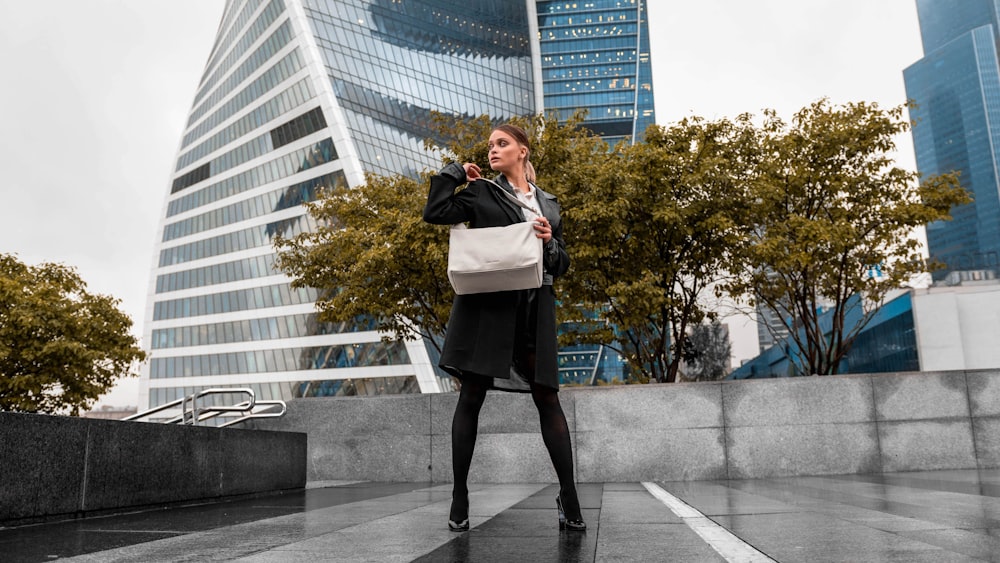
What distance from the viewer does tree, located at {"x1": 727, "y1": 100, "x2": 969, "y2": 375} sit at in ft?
38.7

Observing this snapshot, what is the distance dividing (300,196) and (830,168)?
195 feet

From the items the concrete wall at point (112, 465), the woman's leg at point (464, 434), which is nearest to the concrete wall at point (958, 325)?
the concrete wall at point (112, 465)

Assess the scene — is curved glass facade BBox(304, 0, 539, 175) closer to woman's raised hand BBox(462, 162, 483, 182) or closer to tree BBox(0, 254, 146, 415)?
tree BBox(0, 254, 146, 415)

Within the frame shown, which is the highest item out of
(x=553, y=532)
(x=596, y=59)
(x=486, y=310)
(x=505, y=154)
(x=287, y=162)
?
(x=596, y=59)

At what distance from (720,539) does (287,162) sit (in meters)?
69.0

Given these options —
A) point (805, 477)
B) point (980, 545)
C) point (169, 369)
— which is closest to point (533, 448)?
point (805, 477)

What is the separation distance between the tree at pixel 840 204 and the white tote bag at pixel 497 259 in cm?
901

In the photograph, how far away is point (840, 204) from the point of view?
39.5 feet

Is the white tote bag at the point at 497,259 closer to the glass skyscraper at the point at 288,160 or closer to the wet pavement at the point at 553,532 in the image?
the wet pavement at the point at 553,532

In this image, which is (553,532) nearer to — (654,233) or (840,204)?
(654,233)

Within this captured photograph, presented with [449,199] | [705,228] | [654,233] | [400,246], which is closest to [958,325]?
[705,228]

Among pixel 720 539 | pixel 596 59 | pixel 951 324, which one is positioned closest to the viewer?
pixel 720 539

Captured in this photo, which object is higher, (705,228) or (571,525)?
(705,228)

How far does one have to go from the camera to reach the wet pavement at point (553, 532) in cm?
263
